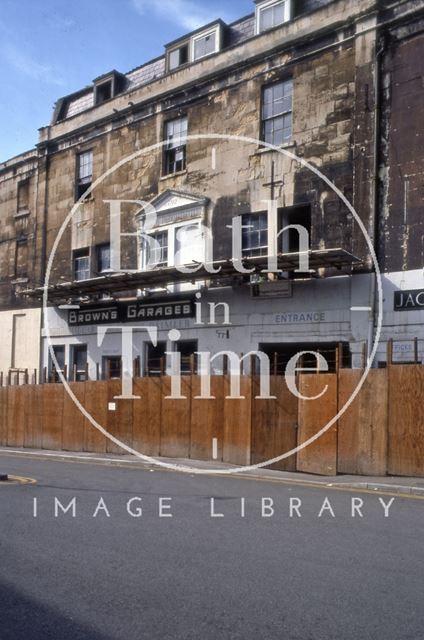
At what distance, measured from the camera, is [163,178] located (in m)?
21.8

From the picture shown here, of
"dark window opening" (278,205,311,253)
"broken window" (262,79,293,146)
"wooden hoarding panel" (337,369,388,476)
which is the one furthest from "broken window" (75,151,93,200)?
"wooden hoarding panel" (337,369,388,476)

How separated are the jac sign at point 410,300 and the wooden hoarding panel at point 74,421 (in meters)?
9.55

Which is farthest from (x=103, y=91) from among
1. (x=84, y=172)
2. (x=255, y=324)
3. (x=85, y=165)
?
(x=255, y=324)

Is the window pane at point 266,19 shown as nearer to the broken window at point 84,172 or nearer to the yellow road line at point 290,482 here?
the broken window at point 84,172

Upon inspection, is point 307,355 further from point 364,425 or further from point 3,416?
point 3,416

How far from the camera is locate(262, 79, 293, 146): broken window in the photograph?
1895cm

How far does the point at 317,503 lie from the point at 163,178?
46.2 feet

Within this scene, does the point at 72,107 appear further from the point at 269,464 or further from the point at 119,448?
the point at 269,464

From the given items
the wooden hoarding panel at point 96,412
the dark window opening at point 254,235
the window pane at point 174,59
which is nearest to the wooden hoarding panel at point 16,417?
the wooden hoarding panel at point 96,412

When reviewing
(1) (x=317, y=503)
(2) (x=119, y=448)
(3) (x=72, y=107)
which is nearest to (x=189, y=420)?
(2) (x=119, y=448)

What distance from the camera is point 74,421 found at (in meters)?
20.4

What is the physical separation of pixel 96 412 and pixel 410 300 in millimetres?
9514

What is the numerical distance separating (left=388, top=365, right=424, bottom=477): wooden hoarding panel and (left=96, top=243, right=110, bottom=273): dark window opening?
1313 centimetres

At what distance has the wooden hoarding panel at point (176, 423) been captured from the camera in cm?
1708
